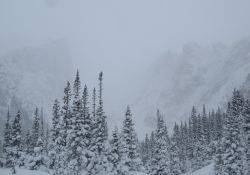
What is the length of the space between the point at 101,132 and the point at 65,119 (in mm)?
6061

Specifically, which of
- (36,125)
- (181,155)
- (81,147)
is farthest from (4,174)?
(181,155)

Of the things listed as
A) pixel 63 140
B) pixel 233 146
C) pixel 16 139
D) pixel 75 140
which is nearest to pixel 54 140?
pixel 63 140

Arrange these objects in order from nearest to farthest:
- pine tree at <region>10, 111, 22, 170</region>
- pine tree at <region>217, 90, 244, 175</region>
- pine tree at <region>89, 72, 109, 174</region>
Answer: pine tree at <region>89, 72, 109, 174</region> → pine tree at <region>217, 90, 244, 175</region> → pine tree at <region>10, 111, 22, 170</region>

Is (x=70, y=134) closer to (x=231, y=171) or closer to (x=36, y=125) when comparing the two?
(x=231, y=171)

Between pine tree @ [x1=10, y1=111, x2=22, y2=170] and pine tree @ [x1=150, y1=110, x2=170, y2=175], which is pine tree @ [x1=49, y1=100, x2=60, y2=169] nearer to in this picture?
pine tree @ [x1=10, y1=111, x2=22, y2=170]

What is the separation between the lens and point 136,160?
165ft

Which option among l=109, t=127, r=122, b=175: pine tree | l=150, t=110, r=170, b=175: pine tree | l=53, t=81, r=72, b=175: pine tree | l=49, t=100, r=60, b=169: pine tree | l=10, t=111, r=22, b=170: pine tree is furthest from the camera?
l=10, t=111, r=22, b=170: pine tree

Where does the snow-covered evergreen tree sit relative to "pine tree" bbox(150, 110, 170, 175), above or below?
above

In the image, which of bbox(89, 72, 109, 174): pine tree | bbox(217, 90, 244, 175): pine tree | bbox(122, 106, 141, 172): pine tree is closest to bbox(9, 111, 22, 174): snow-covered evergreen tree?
bbox(89, 72, 109, 174): pine tree

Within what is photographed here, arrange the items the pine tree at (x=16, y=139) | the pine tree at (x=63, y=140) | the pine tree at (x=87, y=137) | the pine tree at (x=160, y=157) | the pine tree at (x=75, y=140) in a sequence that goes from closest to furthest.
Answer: the pine tree at (x=75, y=140), the pine tree at (x=87, y=137), the pine tree at (x=63, y=140), the pine tree at (x=160, y=157), the pine tree at (x=16, y=139)

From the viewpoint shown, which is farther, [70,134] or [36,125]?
[36,125]

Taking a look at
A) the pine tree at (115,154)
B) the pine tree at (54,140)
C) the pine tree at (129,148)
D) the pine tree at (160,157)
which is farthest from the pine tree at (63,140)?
the pine tree at (160,157)

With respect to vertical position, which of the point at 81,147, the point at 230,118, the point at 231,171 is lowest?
the point at 231,171

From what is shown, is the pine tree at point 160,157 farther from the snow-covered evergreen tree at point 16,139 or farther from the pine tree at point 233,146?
the snow-covered evergreen tree at point 16,139
